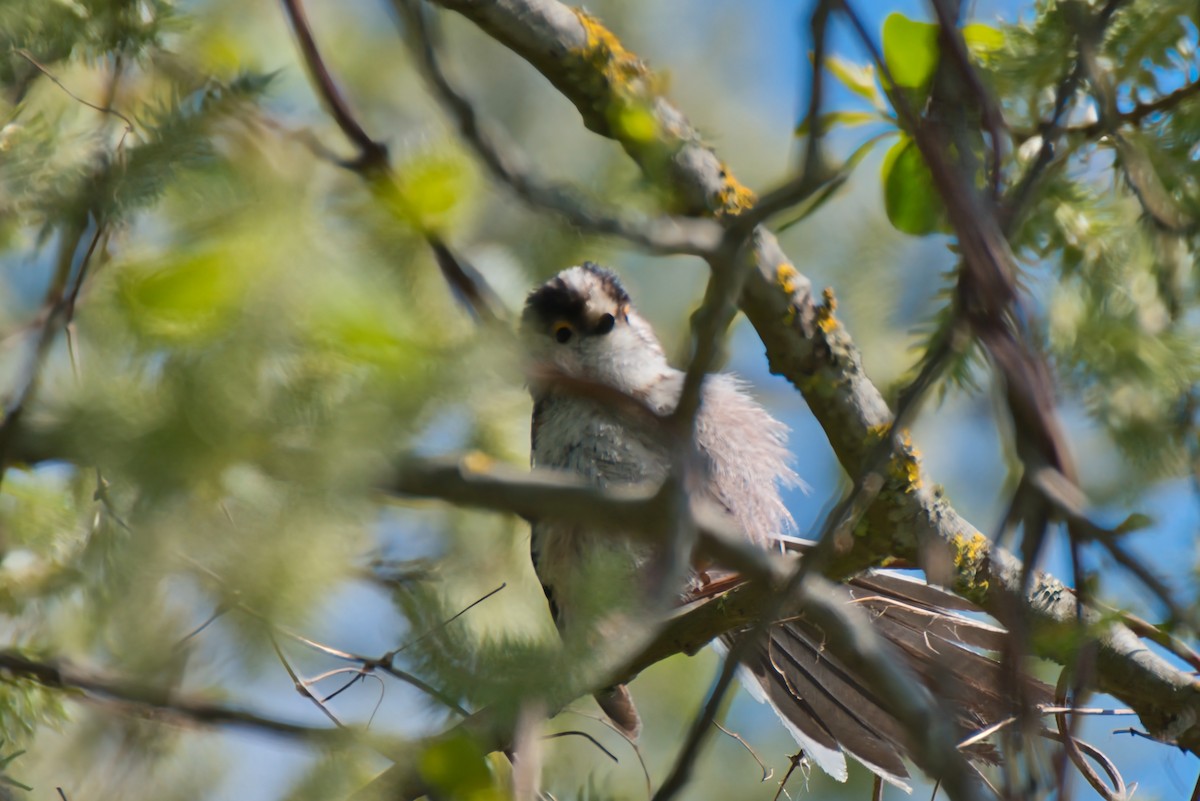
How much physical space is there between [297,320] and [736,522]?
244 centimetres

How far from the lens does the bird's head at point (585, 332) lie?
3.68m

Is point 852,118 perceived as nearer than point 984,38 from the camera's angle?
No

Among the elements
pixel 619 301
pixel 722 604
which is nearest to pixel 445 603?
pixel 722 604

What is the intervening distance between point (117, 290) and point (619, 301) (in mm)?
2827

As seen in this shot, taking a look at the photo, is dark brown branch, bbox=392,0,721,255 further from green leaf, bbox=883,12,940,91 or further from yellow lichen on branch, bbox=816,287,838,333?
yellow lichen on branch, bbox=816,287,838,333

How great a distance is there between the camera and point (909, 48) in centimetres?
180

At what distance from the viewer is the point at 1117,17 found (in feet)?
5.72

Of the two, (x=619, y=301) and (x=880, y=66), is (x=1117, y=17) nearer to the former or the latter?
(x=880, y=66)

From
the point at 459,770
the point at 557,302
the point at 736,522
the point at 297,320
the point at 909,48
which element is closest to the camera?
the point at 297,320

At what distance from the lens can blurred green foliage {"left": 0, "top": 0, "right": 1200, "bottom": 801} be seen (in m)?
1.09

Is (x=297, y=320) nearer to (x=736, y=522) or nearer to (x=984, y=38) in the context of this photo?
(x=984, y=38)

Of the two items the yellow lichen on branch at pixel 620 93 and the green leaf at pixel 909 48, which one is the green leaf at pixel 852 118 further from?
the green leaf at pixel 909 48

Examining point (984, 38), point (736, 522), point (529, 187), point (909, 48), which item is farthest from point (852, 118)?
point (736, 522)

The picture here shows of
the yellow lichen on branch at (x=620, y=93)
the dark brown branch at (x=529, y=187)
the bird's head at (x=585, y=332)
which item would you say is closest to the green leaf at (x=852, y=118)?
the yellow lichen on branch at (x=620, y=93)
